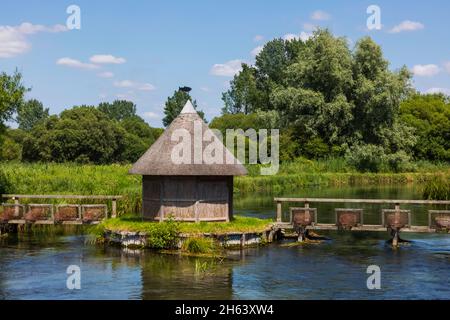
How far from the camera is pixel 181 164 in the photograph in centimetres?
2847

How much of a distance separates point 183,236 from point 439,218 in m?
10.8

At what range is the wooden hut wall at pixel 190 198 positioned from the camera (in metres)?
28.8

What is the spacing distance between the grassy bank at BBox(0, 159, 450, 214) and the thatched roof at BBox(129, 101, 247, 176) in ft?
29.1

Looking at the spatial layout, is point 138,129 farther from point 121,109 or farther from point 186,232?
point 186,232

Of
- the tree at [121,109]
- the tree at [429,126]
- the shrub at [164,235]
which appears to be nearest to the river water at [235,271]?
the shrub at [164,235]

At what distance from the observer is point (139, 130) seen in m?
112

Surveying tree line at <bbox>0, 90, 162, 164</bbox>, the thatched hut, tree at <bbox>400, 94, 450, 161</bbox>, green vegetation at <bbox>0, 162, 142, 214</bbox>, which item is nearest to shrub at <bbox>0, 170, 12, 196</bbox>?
green vegetation at <bbox>0, 162, 142, 214</bbox>

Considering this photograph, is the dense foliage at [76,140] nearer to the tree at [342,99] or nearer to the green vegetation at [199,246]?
the tree at [342,99]

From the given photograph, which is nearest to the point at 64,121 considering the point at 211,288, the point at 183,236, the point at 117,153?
the point at 117,153

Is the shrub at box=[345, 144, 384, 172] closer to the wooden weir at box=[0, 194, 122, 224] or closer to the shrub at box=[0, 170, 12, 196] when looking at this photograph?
the shrub at box=[0, 170, 12, 196]

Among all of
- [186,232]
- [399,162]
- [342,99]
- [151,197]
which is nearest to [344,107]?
[342,99]

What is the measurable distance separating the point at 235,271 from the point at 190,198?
588 centimetres
